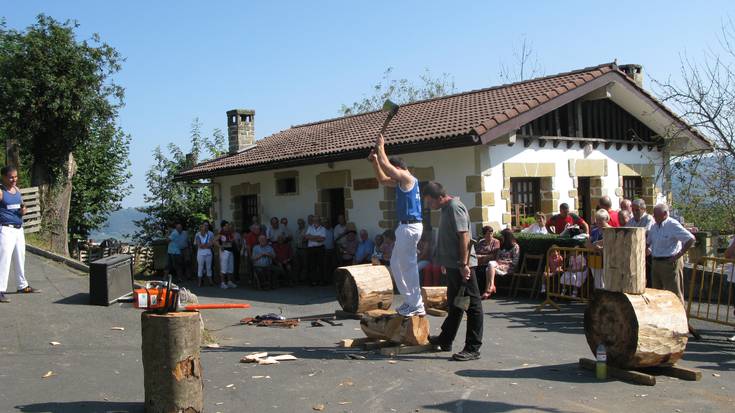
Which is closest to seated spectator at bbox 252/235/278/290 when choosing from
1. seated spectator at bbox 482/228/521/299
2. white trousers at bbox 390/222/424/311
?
seated spectator at bbox 482/228/521/299

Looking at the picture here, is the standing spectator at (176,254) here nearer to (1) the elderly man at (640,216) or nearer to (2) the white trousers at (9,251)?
(2) the white trousers at (9,251)

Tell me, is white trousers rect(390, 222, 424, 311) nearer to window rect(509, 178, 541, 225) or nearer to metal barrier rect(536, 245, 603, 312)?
metal barrier rect(536, 245, 603, 312)

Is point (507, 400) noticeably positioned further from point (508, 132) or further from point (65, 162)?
point (65, 162)

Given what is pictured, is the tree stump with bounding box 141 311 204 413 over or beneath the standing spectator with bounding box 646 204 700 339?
beneath

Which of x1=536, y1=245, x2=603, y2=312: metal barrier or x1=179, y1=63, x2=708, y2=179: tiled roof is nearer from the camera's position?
x1=536, y1=245, x2=603, y2=312: metal barrier

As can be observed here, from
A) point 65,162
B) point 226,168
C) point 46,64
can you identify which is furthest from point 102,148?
point 226,168

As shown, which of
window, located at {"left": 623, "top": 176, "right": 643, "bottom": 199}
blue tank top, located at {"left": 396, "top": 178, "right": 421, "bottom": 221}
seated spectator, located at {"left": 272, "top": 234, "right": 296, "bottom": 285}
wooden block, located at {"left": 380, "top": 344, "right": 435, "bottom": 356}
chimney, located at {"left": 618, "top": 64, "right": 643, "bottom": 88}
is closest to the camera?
wooden block, located at {"left": 380, "top": 344, "right": 435, "bottom": 356}

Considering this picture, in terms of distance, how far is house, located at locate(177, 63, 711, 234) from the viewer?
13.0 meters

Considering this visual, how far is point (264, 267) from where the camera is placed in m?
14.9

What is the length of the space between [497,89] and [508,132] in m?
4.04

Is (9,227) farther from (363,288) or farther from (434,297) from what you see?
(434,297)

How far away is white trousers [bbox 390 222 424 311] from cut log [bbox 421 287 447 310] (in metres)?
2.64

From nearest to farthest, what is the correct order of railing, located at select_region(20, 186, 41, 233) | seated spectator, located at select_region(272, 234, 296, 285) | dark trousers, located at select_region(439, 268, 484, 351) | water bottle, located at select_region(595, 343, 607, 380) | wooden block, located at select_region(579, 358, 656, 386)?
wooden block, located at select_region(579, 358, 656, 386) → water bottle, located at select_region(595, 343, 607, 380) → dark trousers, located at select_region(439, 268, 484, 351) → seated spectator, located at select_region(272, 234, 296, 285) → railing, located at select_region(20, 186, 41, 233)

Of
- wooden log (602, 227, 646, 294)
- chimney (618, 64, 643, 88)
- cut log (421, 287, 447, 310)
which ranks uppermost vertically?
chimney (618, 64, 643, 88)
